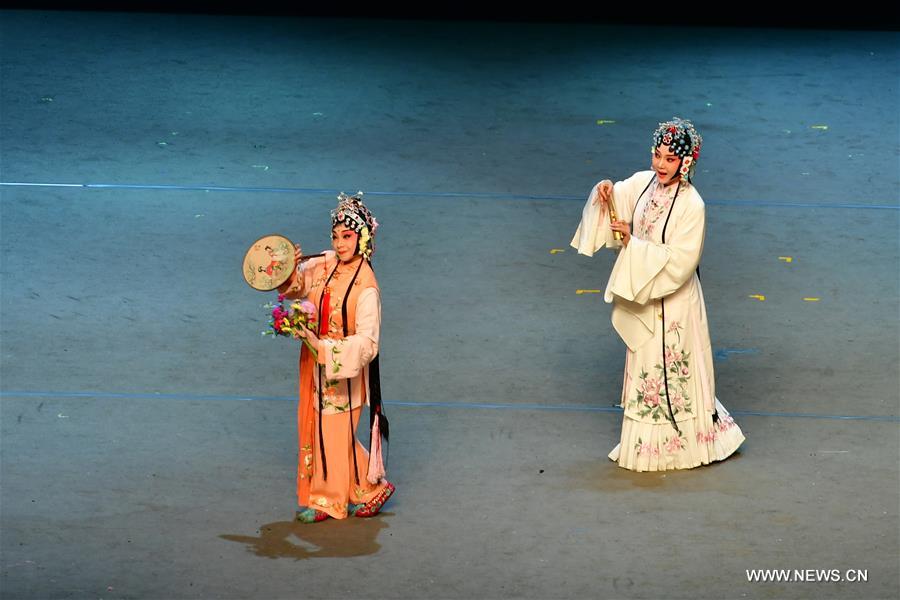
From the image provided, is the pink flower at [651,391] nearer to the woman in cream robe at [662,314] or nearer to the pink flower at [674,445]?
the woman in cream robe at [662,314]

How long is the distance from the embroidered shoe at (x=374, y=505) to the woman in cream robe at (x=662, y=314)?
113cm

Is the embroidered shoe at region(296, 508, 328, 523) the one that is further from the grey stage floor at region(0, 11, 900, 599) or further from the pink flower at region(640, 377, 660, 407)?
the pink flower at region(640, 377, 660, 407)

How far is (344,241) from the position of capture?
6191 mm

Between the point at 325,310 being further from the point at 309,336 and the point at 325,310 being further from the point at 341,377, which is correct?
the point at 341,377

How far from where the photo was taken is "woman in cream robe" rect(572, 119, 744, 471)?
6.69 meters

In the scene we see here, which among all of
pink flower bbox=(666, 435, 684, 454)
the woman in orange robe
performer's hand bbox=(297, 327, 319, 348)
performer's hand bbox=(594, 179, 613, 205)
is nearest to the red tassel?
the woman in orange robe

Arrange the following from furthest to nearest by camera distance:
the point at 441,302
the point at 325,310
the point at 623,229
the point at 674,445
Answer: the point at 441,302, the point at 674,445, the point at 623,229, the point at 325,310

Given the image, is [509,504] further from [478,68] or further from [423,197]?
[478,68]

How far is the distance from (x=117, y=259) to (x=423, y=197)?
2.16 meters

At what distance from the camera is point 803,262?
9.49m

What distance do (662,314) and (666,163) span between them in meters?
0.66

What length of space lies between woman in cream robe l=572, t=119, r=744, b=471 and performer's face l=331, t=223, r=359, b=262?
1.18m

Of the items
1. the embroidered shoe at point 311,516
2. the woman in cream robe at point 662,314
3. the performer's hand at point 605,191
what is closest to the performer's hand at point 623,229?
the woman in cream robe at point 662,314

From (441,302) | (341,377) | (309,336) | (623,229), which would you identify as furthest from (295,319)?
(441,302)
